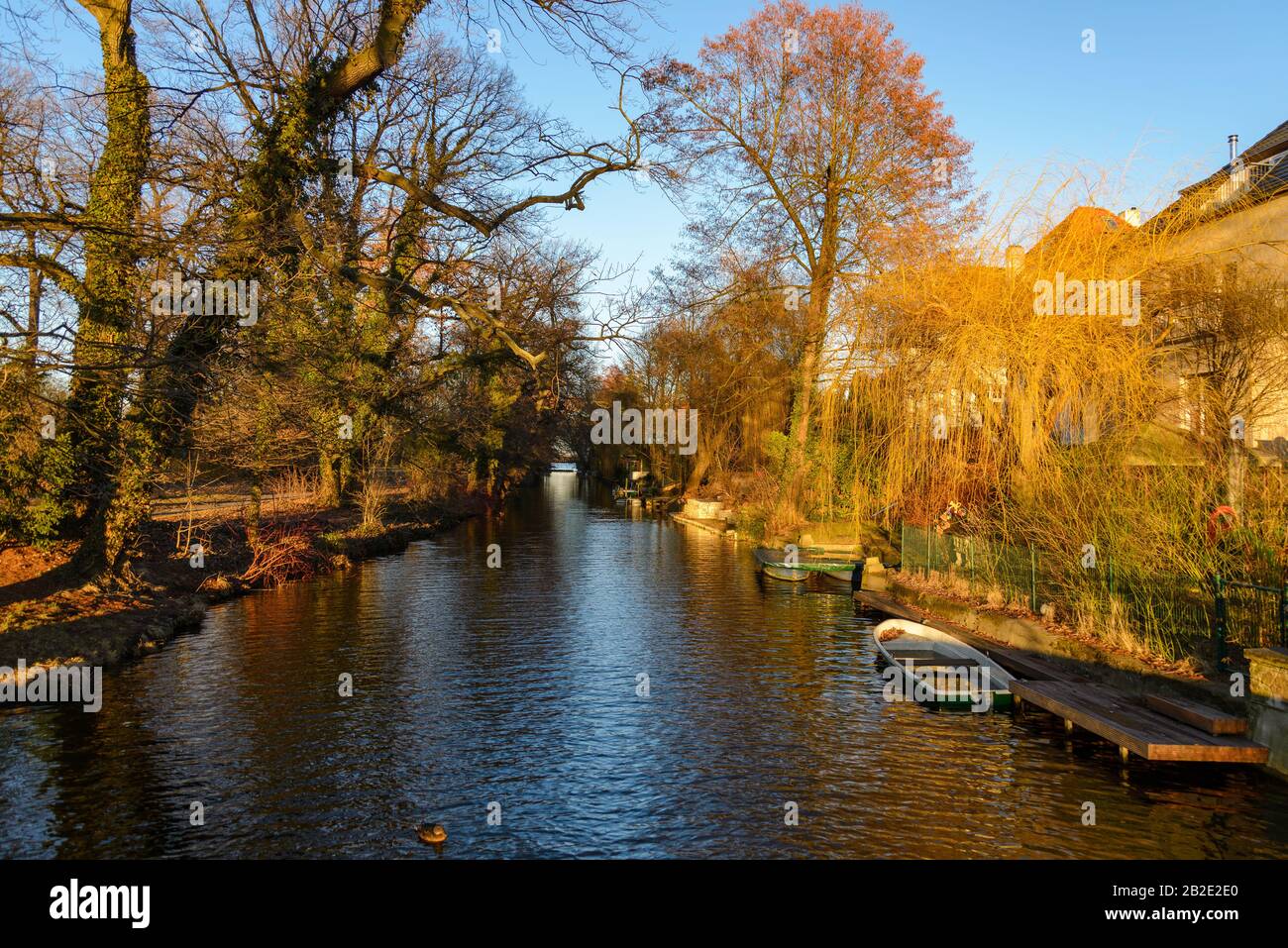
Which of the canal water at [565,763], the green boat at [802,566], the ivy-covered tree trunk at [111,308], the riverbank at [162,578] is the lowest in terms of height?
the canal water at [565,763]

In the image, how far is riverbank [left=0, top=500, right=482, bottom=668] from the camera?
507 inches

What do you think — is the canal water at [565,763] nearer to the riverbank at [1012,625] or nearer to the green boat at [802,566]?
the riverbank at [1012,625]

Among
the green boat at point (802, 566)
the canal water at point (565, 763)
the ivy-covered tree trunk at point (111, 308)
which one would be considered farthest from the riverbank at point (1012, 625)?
the ivy-covered tree trunk at point (111, 308)

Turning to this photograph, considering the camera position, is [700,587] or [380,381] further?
[380,381]

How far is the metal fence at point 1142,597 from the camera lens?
9992mm

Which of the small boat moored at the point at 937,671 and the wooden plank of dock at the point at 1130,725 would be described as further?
the small boat moored at the point at 937,671

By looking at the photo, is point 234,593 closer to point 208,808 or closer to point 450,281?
point 450,281

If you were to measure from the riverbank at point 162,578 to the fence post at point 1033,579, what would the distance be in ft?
46.0

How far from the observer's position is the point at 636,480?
66.4 m

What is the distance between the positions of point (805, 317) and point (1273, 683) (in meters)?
21.6

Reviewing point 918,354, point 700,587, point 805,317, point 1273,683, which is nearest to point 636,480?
point 805,317

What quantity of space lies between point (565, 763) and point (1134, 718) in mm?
6176

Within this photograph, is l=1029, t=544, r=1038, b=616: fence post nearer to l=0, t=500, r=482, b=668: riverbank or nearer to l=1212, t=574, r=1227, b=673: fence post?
l=1212, t=574, r=1227, b=673: fence post

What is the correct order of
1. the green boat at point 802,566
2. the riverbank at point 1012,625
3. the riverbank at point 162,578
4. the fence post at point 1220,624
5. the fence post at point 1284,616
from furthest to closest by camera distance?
1. the green boat at point 802,566
2. the riverbank at point 162,578
3. the riverbank at point 1012,625
4. the fence post at point 1220,624
5. the fence post at point 1284,616
